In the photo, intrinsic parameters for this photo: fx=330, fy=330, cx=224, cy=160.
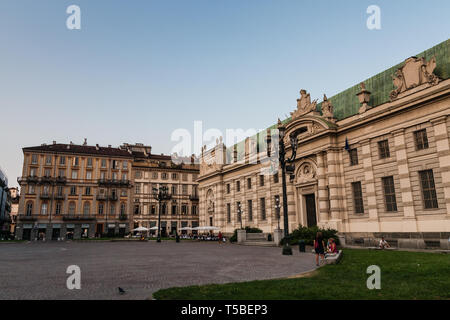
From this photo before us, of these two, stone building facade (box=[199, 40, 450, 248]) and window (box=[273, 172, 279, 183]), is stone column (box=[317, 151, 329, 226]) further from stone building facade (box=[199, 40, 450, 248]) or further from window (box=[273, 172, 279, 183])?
window (box=[273, 172, 279, 183])

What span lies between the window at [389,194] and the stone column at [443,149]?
4.40 metres

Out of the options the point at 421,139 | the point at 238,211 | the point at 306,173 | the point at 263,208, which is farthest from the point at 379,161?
the point at 238,211

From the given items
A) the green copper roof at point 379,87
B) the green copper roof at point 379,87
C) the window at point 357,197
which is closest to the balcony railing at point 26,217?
the green copper roof at point 379,87

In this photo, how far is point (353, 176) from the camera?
1221 inches

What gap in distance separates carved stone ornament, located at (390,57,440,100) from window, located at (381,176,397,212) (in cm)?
703

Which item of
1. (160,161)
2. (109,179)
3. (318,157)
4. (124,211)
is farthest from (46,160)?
(318,157)

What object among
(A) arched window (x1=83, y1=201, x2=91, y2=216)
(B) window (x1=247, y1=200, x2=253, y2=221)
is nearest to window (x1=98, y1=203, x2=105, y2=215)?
(A) arched window (x1=83, y1=201, x2=91, y2=216)

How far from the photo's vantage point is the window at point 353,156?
3129 centimetres

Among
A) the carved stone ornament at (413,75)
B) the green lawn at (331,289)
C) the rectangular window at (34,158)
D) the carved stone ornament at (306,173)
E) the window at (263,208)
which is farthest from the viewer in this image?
the rectangular window at (34,158)

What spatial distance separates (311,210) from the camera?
36125 millimetres

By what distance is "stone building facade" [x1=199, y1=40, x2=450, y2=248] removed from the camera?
2448 cm

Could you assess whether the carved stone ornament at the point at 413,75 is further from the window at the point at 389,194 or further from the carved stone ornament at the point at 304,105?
the carved stone ornament at the point at 304,105

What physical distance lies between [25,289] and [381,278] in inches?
419

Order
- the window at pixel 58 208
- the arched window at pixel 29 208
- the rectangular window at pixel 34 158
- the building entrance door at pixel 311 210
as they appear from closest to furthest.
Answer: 1. the building entrance door at pixel 311 210
2. the arched window at pixel 29 208
3. the rectangular window at pixel 34 158
4. the window at pixel 58 208
